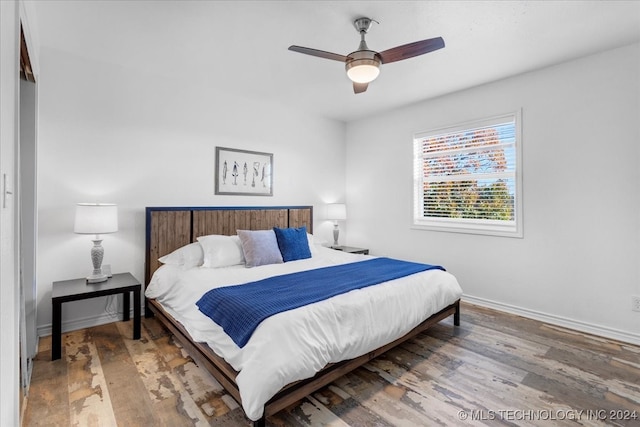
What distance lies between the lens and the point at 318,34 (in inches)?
104

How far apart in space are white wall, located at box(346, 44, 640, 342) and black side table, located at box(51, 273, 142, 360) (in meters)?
3.49

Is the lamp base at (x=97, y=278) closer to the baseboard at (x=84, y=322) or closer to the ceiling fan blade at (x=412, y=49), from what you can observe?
the baseboard at (x=84, y=322)

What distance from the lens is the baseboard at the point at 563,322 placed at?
9.39 ft

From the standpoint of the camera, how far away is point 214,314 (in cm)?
213

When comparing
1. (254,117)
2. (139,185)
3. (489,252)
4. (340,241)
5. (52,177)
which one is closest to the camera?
(52,177)

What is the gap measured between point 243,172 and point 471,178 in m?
2.90

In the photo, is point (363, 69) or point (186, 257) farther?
point (186, 257)

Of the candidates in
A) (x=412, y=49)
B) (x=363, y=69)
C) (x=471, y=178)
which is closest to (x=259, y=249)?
(x=363, y=69)

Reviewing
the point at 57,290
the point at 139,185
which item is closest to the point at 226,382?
the point at 57,290

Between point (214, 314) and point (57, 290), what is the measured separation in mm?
1596

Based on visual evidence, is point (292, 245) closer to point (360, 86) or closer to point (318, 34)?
point (360, 86)

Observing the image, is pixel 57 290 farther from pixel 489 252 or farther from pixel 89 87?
pixel 489 252

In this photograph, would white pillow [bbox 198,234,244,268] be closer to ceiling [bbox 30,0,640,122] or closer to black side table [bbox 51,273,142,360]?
black side table [bbox 51,273,142,360]

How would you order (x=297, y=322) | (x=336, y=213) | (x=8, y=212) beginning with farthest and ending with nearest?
1. (x=336, y=213)
2. (x=297, y=322)
3. (x=8, y=212)
